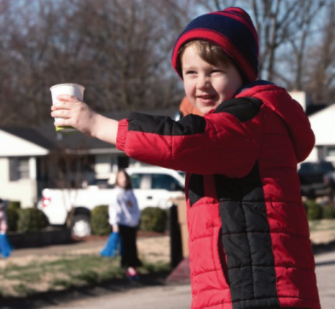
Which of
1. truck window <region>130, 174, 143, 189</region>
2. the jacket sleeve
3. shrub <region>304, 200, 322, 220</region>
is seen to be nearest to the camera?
the jacket sleeve

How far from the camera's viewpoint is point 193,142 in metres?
2.71

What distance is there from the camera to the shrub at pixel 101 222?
2053 cm

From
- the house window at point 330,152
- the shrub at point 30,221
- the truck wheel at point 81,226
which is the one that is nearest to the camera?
the shrub at point 30,221

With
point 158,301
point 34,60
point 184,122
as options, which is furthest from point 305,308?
point 34,60

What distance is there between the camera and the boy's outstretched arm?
2.80 meters

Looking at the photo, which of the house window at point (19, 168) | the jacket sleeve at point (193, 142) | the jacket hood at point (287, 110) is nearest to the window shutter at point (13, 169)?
the house window at point (19, 168)

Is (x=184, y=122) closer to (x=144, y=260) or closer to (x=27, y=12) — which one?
(x=144, y=260)

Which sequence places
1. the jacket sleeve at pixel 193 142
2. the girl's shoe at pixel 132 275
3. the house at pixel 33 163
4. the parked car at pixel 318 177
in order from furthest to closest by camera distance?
the house at pixel 33 163 < the parked car at pixel 318 177 < the girl's shoe at pixel 132 275 < the jacket sleeve at pixel 193 142

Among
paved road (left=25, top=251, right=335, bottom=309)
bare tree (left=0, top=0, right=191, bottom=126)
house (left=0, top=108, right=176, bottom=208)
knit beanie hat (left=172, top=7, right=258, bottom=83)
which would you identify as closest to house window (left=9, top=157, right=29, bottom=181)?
house (left=0, top=108, right=176, bottom=208)

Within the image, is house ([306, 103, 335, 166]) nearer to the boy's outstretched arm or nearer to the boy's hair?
the boy's hair

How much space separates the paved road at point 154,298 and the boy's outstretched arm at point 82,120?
5953 millimetres

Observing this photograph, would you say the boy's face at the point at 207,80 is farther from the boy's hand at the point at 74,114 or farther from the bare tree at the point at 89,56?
the bare tree at the point at 89,56

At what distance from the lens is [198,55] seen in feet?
9.86

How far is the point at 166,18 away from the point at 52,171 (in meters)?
13.2
